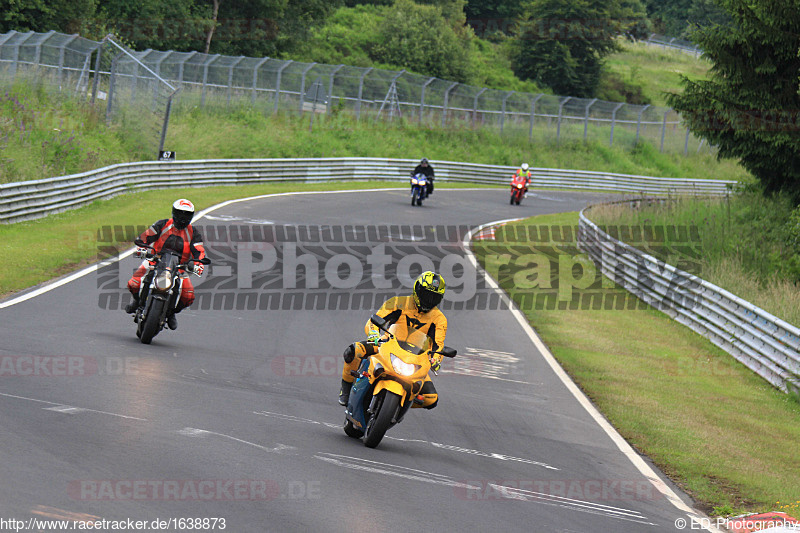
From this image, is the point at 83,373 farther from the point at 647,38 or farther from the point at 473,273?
the point at 647,38

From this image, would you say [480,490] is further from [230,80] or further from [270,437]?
[230,80]

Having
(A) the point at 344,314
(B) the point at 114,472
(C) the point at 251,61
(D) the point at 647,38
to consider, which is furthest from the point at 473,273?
(D) the point at 647,38

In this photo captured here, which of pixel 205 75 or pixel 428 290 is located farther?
pixel 205 75

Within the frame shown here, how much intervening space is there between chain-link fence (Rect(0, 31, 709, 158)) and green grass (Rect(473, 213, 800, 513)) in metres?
9.48

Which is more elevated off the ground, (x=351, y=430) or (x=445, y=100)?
(x=445, y=100)

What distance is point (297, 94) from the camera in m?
47.5

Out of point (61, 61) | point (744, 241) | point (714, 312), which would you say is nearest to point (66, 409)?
point (714, 312)

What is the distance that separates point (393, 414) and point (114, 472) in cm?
247

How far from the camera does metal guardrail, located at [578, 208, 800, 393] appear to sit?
14.6m

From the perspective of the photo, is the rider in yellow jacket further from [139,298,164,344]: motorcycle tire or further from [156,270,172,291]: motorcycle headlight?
[139,298,164,344]: motorcycle tire

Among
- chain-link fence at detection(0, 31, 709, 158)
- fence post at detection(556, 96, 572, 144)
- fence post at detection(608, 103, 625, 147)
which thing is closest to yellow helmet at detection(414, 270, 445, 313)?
chain-link fence at detection(0, 31, 709, 158)

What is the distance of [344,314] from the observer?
16.3m

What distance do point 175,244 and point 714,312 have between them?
33.8 feet

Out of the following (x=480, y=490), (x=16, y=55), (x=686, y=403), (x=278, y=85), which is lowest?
(x=686, y=403)
